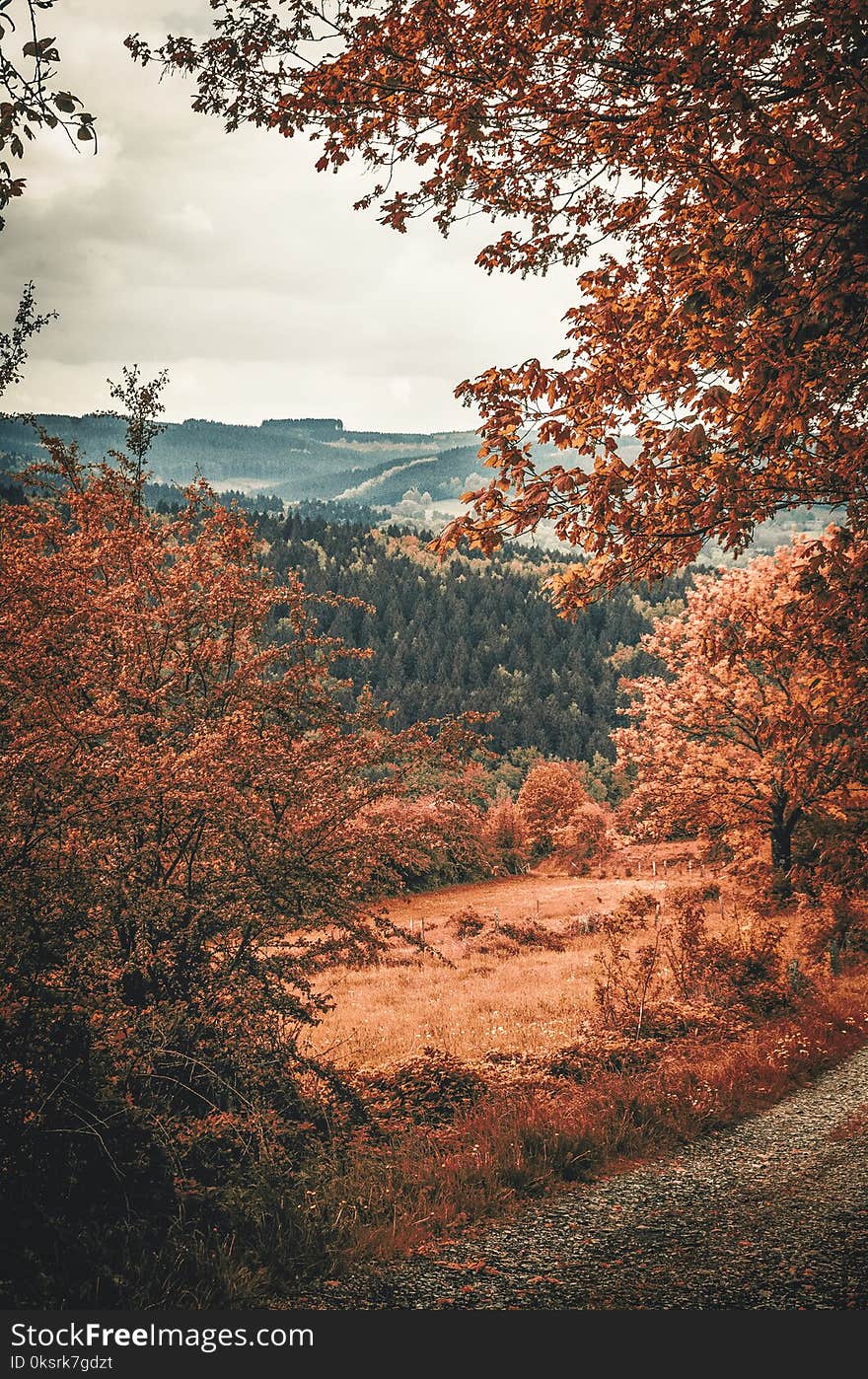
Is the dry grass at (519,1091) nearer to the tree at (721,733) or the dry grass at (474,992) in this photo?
the dry grass at (474,992)

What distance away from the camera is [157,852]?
631 centimetres

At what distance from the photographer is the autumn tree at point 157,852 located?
4.73 m

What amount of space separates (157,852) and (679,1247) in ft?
16.3

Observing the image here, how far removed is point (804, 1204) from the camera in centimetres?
615

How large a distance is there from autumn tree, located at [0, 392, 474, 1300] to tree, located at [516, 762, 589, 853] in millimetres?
53383

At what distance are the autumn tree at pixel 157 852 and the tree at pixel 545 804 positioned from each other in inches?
2102

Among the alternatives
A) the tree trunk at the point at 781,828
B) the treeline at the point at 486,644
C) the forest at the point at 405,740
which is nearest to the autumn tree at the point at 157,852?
the forest at the point at 405,740

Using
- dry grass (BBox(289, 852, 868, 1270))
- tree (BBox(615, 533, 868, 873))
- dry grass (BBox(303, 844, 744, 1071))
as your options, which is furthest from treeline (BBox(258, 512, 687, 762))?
dry grass (BBox(289, 852, 868, 1270))

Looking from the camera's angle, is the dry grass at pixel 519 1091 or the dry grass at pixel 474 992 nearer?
the dry grass at pixel 519 1091

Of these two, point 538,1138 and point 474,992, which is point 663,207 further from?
point 474,992

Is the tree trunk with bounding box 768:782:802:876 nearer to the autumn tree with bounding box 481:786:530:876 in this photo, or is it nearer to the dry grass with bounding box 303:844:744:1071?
the dry grass with bounding box 303:844:744:1071

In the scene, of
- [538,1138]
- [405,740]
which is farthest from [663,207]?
[538,1138]

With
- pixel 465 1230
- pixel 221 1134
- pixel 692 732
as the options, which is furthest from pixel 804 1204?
pixel 692 732

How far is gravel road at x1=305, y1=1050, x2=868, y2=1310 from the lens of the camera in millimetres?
4602
